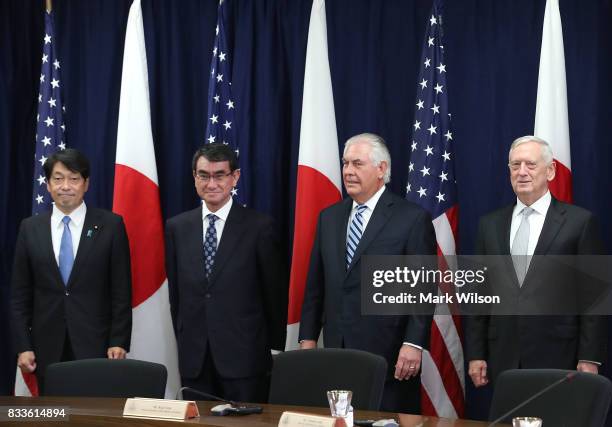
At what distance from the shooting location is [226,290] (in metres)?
4.93

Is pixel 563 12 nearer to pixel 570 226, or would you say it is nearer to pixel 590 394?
pixel 570 226

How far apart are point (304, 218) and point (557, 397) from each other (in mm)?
2457

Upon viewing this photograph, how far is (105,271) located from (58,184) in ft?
1.62

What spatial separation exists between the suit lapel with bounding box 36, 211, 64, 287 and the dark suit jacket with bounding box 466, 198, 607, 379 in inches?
80.5

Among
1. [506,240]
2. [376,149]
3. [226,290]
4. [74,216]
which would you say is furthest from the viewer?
[74,216]

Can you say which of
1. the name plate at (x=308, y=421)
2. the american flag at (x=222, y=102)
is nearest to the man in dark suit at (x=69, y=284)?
the american flag at (x=222, y=102)

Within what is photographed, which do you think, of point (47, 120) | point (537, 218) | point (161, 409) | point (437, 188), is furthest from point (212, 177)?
point (161, 409)

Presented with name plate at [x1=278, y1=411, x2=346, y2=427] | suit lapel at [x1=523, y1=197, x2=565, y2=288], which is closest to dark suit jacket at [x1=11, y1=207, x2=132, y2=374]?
suit lapel at [x1=523, y1=197, x2=565, y2=288]

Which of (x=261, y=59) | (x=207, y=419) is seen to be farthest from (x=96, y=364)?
(x=261, y=59)

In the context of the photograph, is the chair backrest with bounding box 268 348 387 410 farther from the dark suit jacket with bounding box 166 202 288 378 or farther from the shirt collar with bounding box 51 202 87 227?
the shirt collar with bounding box 51 202 87 227

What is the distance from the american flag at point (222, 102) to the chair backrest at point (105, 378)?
6.44 ft

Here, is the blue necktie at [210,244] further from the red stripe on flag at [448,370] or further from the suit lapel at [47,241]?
the red stripe on flag at [448,370]

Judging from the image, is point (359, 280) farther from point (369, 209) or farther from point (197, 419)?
point (197, 419)

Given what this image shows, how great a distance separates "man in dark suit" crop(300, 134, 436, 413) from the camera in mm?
4672
